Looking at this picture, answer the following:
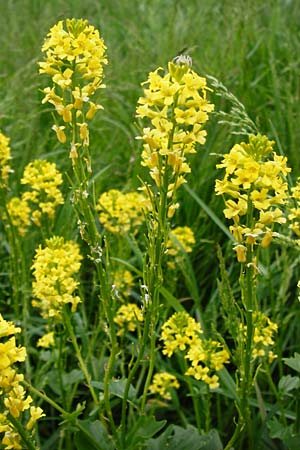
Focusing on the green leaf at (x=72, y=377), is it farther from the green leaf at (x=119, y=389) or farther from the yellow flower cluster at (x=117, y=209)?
the yellow flower cluster at (x=117, y=209)

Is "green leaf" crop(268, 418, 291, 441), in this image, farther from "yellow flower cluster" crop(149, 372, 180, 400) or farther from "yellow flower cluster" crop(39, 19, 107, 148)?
"yellow flower cluster" crop(39, 19, 107, 148)

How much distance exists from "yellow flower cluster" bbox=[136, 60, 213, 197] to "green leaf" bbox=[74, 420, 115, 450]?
73cm

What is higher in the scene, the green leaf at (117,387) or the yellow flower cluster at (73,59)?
the yellow flower cluster at (73,59)

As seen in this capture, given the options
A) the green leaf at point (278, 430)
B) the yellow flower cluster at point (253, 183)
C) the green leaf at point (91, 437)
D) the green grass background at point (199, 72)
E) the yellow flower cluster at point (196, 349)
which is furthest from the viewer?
the green grass background at point (199, 72)

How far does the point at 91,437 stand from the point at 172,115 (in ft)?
3.07

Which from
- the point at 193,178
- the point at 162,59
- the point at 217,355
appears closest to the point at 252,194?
the point at 217,355

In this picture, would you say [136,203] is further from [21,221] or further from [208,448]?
[208,448]

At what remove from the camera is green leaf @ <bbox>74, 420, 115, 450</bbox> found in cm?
210

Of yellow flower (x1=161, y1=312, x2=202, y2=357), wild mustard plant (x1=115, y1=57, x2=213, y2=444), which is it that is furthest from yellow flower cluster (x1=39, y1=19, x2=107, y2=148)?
yellow flower (x1=161, y1=312, x2=202, y2=357)

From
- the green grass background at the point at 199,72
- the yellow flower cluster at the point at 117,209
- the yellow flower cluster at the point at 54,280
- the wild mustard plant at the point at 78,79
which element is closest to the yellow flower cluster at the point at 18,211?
the yellow flower cluster at the point at 117,209

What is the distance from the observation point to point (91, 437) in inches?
82.7

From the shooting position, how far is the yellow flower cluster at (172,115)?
1.78 m

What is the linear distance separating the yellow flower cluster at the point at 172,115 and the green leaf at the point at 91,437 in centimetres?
73

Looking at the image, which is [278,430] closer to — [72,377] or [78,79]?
[72,377]
